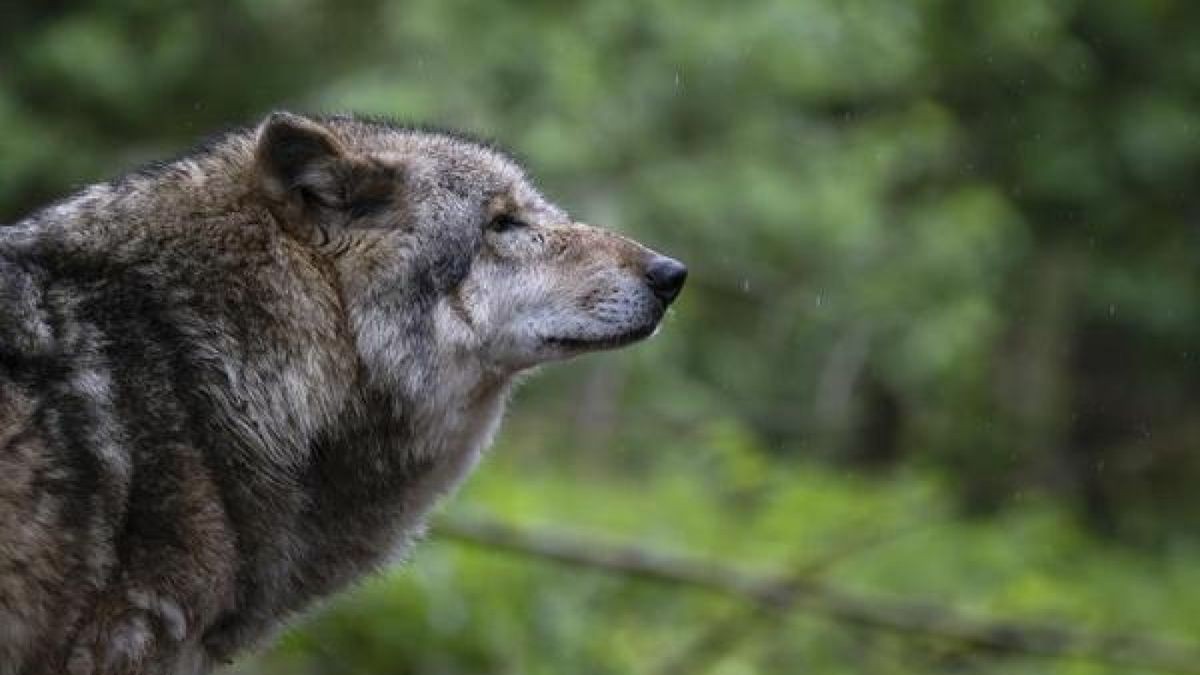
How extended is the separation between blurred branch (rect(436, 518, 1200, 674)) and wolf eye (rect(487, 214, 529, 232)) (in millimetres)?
3229

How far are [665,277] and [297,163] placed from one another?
92 cm

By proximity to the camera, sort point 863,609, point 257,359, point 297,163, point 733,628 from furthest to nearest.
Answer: point 733,628
point 863,609
point 297,163
point 257,359

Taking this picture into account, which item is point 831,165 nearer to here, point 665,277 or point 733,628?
point 733,628

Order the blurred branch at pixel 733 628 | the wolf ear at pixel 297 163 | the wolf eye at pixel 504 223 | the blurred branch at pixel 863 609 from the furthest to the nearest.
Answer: the blurred branch at pixel 733 628 < the blurred branch at pixel 863 609 < the wolf eye at pixel 504 223 < the wolf ear at pixel 297 163

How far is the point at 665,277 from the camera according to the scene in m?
4.51

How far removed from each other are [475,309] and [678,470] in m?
7.04

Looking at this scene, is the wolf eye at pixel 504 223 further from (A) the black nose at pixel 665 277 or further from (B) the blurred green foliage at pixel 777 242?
(B) the blurred green foliage at pixel 777 242

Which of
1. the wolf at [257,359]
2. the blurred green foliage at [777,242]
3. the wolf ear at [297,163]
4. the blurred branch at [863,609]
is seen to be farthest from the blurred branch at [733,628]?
the wolf ear at [297,163]

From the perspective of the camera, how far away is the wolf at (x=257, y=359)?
146 inches

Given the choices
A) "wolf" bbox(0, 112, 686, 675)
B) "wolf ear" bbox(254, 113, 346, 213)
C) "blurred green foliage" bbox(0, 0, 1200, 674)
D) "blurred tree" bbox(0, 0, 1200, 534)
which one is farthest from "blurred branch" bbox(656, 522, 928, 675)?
"wolf ear" bbox(254, 113, 346, 213)

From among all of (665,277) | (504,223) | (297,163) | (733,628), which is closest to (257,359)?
(297,163)

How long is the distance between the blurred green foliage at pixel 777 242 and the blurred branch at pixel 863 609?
245mm

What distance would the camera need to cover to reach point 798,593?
26.9ft

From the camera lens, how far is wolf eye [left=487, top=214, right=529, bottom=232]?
14.8 ft
